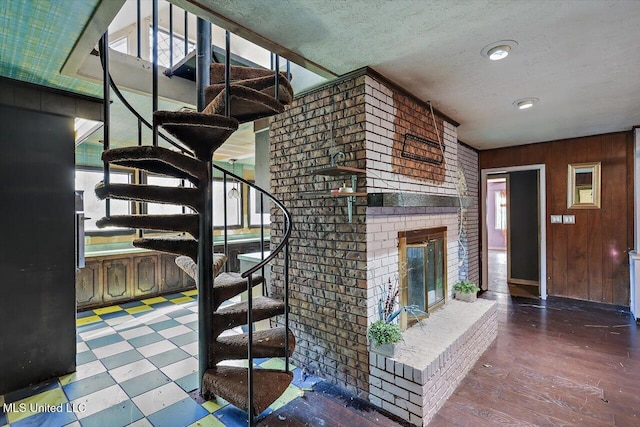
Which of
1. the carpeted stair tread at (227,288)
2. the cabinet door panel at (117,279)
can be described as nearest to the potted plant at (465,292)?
the carpeted stair tread at (227,288)

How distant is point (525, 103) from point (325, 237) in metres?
2.44

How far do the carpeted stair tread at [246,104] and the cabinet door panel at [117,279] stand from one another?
3.66 meters

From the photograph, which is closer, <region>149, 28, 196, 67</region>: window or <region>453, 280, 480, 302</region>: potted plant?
<region>453, 280, 480, 302</region>: potted plant

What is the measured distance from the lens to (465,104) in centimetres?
312

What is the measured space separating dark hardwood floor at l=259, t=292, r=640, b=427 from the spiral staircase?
339mm

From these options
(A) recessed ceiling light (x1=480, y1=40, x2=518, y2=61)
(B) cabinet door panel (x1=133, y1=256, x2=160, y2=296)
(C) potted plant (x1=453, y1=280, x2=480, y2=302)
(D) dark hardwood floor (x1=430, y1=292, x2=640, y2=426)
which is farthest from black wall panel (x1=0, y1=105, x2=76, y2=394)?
(C) potted plant (x1=453, y1=280, x2=480, y2=302)

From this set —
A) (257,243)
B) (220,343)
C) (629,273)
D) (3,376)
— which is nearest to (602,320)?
(629,273)

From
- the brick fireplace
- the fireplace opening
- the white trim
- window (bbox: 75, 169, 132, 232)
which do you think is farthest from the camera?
window (bbox: 75, 169, 132, 232)

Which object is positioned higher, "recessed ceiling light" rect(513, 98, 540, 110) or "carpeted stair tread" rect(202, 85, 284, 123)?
"recessed ceiling light" rect(513, 98, 540, 110)

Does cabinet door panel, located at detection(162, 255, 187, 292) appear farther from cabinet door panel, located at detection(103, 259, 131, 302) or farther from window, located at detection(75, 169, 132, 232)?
window, located at detection(75, 169, 132, 232)

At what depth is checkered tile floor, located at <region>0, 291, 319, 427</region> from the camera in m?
2.11

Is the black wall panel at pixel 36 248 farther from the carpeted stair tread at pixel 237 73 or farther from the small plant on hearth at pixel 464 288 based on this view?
the small plant on hearth at pixel 464 288

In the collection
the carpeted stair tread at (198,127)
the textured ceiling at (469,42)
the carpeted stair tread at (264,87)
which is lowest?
the carpeted stair tread at (198,127)

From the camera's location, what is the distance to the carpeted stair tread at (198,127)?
1656 millimetres
